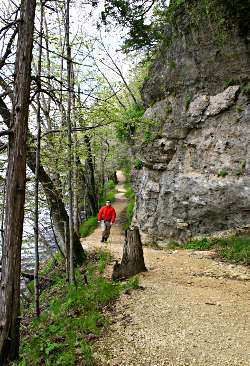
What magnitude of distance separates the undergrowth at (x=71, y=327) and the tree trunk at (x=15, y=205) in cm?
44

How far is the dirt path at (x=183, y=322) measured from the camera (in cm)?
452

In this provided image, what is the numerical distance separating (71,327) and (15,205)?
226 centimetres

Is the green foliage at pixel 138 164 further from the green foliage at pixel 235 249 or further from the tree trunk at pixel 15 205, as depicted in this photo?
the tree trunk at pixel 15 205

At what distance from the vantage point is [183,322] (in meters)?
5.41

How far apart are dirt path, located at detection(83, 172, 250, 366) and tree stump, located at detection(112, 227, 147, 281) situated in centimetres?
32

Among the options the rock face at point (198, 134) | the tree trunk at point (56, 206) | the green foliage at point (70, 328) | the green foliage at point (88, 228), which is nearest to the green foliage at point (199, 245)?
the rock face at point (198, 134)

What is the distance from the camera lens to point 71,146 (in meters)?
8.45

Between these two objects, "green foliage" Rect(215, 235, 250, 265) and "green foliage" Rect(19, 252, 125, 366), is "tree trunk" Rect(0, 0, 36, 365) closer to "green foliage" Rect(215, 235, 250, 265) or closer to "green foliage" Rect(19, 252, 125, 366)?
"green foliage" Rect(19, 252, 125, 366)

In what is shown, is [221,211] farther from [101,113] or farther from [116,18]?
[116,18]

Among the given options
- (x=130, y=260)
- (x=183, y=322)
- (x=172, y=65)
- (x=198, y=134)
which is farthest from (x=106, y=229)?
(x=183, y=322)

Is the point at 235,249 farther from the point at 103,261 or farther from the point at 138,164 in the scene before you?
the point at 138,164

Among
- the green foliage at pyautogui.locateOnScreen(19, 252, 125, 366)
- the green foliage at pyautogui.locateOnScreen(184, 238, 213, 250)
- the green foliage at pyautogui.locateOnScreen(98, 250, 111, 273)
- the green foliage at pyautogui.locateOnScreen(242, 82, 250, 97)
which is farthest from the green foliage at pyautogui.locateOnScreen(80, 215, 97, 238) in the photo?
the green foliage at pyautogui.locateOnScreen(242, 82, 250, 97)

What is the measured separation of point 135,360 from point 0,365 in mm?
1892

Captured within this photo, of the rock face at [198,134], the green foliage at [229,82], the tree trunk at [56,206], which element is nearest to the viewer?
the tree trunk at [56,206]
